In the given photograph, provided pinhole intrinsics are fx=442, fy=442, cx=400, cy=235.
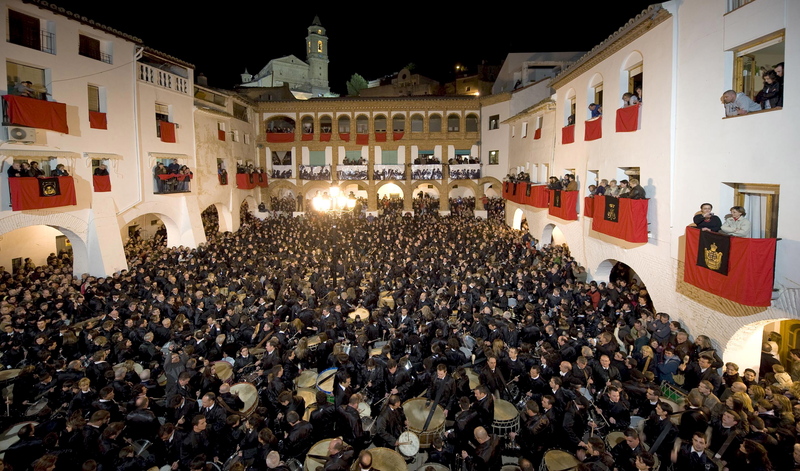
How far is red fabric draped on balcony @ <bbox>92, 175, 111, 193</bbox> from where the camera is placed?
53.5 ft

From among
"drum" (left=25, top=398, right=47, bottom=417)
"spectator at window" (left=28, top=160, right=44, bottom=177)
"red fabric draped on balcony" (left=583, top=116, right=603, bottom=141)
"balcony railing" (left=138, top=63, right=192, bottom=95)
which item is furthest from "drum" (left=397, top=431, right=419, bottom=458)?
"balcony railing" (left=138, top=63, right=192, bottom=95)

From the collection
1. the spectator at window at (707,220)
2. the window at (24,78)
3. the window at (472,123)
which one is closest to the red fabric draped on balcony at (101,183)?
the window at (24,78)

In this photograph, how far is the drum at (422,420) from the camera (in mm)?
6895

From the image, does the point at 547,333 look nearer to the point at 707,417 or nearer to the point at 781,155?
the point at 707,417

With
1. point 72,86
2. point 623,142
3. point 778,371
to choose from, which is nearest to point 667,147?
point 623,142

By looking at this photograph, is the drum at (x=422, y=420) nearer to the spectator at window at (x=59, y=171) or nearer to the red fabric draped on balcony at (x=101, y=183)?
the spectator at window at (x=59, y=171)

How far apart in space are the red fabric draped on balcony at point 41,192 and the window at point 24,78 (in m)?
2.77

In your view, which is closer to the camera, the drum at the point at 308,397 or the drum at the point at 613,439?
the drum at the point at 613,439

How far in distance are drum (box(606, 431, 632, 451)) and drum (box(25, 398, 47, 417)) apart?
965cm

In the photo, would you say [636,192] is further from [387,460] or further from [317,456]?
[317,456]

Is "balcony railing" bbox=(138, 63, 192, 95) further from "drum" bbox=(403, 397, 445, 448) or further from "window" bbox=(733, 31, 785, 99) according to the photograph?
"window" bbox=(733, 31, 785, 99)

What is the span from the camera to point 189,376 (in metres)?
7.59

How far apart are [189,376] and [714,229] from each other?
33.9 feet

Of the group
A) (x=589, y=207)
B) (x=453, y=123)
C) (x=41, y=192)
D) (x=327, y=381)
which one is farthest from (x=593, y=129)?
(x=453, y=123)
